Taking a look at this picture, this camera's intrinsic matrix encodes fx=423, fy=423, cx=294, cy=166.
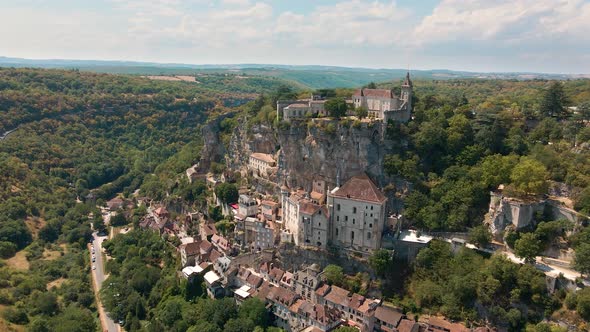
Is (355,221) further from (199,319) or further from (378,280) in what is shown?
(199,319)

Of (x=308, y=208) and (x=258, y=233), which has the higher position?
(x=308, y=208)

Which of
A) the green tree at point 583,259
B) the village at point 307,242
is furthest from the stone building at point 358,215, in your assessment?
the green tree at point 583,259

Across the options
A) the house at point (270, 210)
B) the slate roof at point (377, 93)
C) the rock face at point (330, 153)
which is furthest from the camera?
the slate roof at point (377, 93)

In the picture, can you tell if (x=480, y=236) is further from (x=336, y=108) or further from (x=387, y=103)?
(x=336, y=108)

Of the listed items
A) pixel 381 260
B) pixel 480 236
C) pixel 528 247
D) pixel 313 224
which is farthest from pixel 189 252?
pixel 528 247

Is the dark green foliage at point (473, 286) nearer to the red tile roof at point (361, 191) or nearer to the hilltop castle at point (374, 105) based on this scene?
the red tile roof at point (361, 191)

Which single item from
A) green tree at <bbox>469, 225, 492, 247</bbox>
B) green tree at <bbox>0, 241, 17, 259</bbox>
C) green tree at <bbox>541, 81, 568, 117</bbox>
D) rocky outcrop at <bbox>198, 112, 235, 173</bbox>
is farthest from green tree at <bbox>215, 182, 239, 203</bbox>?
green tree at <bbox>541, 81, 568, 117</bbox>
